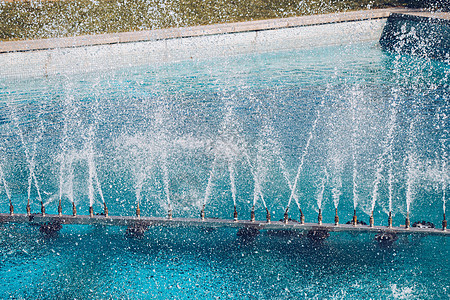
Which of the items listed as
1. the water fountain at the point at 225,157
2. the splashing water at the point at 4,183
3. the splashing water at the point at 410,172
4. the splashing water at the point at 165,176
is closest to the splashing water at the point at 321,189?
the water fountain at the point at 225,157

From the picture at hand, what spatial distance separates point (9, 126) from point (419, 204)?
10189 mm

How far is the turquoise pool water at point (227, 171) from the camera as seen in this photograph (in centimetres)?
739

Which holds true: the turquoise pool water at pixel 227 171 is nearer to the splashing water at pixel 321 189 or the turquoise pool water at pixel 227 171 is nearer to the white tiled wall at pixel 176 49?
the splashing water at pixel 321 189

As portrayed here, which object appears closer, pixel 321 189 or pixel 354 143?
pixel 321 189

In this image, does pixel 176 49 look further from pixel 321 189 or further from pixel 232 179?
pixel 321 189

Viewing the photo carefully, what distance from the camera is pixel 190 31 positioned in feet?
69.9

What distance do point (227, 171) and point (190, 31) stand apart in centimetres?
1197

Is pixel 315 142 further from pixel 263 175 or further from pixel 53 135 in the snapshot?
pixel 53 135

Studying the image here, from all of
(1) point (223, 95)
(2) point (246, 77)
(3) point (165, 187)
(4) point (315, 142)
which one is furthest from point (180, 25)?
(3) point (165, 187)

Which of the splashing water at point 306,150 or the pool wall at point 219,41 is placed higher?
the pool wall at point 219,41

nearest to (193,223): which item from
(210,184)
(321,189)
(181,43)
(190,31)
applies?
(210,184)

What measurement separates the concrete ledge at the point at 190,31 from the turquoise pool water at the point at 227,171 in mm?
1874

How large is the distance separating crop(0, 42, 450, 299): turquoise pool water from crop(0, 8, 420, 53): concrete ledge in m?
1.87

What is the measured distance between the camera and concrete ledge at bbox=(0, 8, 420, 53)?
19.8m
